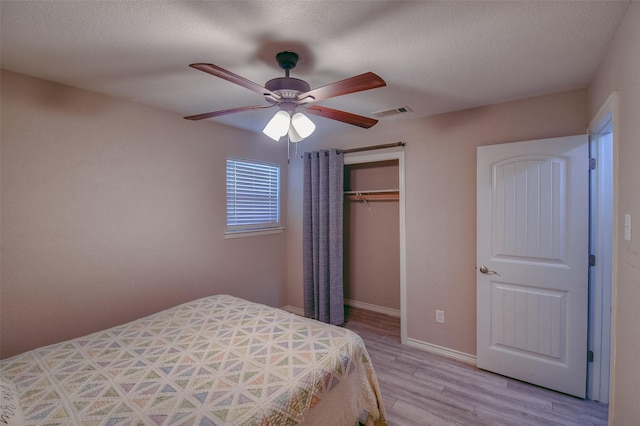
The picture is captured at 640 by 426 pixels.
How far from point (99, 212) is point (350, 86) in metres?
2.22

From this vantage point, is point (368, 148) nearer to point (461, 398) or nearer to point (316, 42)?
point (316, 42)

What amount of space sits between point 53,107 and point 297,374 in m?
2.50

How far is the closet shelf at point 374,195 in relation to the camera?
12.6ft

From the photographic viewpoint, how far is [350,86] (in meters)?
1.41

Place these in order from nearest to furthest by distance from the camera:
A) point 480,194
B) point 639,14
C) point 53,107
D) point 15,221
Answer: point 639,14 < point 15,221 < point 53,107 < point 480,194

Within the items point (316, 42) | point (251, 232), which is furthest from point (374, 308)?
point (316, 42)

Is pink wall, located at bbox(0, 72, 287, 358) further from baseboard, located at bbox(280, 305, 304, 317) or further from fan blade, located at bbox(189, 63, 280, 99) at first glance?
fan blade, located at bbox(189, 63, 280, 99)

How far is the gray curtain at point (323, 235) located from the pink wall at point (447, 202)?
2.58 ft

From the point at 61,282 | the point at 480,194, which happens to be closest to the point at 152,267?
the point at 61,282

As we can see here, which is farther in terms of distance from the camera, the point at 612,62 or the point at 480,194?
the point at 480,194

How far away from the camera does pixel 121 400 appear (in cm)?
127

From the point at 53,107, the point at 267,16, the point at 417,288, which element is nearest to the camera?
the point at 267,16

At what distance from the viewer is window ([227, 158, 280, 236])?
3395mm

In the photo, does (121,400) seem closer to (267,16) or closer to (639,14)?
(267,16)
